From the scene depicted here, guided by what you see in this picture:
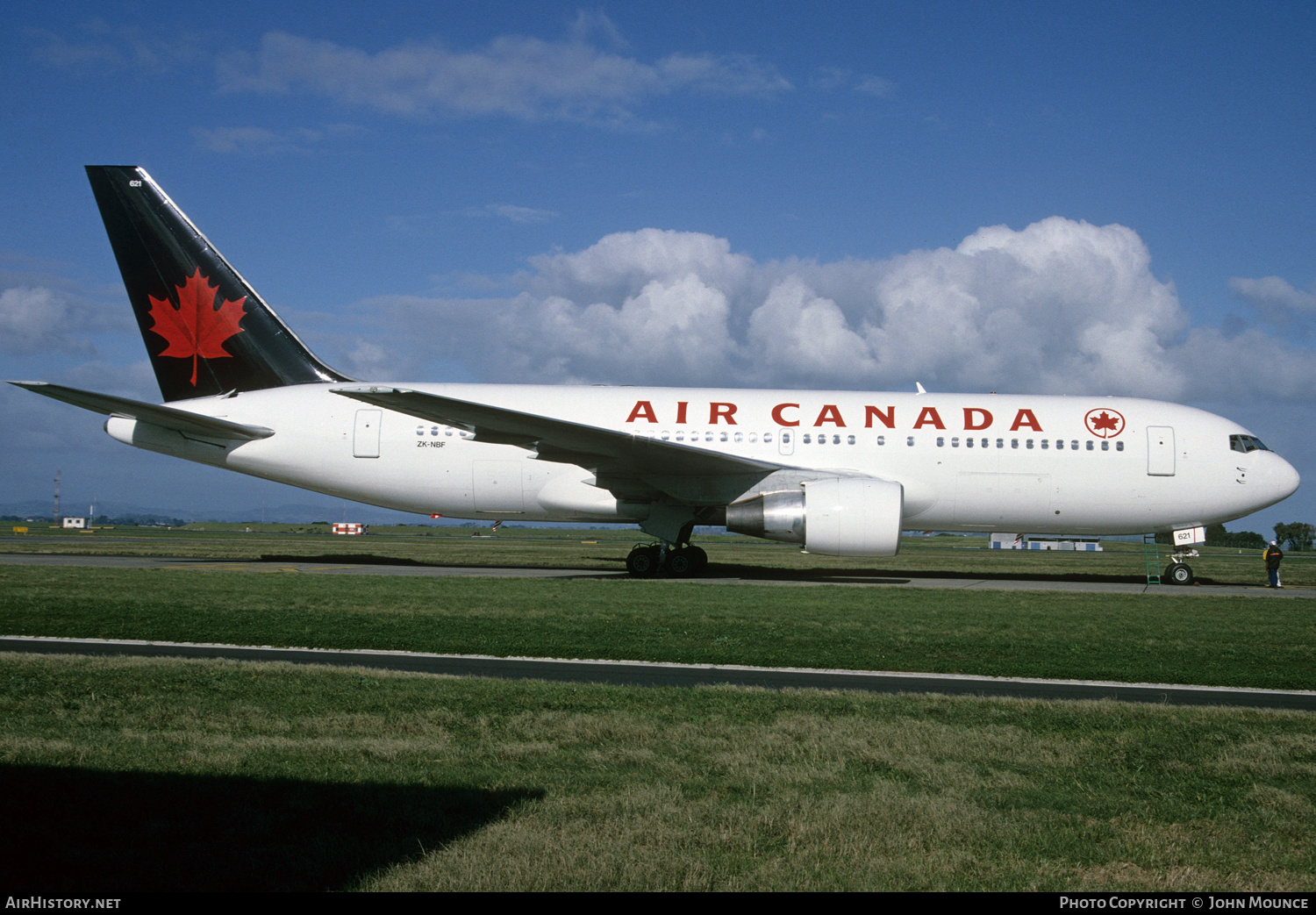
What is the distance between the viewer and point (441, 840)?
146 inches

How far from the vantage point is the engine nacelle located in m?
16.7

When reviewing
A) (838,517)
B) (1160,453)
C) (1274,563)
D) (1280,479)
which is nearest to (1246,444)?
(1280,479)

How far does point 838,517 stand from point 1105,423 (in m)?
7.15

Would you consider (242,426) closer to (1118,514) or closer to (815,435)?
(815,435)

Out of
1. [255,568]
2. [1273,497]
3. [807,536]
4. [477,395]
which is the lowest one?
[255,568]

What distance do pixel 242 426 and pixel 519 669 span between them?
1343cm

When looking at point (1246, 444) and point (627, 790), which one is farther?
point (1246, 444)

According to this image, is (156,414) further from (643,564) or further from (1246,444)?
(1246,444)

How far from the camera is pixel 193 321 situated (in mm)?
19812

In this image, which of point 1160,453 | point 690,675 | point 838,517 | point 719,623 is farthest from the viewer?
point 1160,453

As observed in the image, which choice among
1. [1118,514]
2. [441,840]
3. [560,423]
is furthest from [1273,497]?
[441,840]

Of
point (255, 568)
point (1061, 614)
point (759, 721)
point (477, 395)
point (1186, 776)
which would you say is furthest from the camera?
point (477, 395)

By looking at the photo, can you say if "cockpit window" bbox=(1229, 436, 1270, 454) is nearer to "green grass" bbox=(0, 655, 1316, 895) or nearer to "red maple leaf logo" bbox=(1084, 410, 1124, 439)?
"red maple leaf logo" bbox=(1084, 410, 1124, 439)

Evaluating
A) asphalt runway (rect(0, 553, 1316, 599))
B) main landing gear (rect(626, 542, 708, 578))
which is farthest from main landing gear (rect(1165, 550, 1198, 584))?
main landing gear (rect(626, 542, 708, 578))
